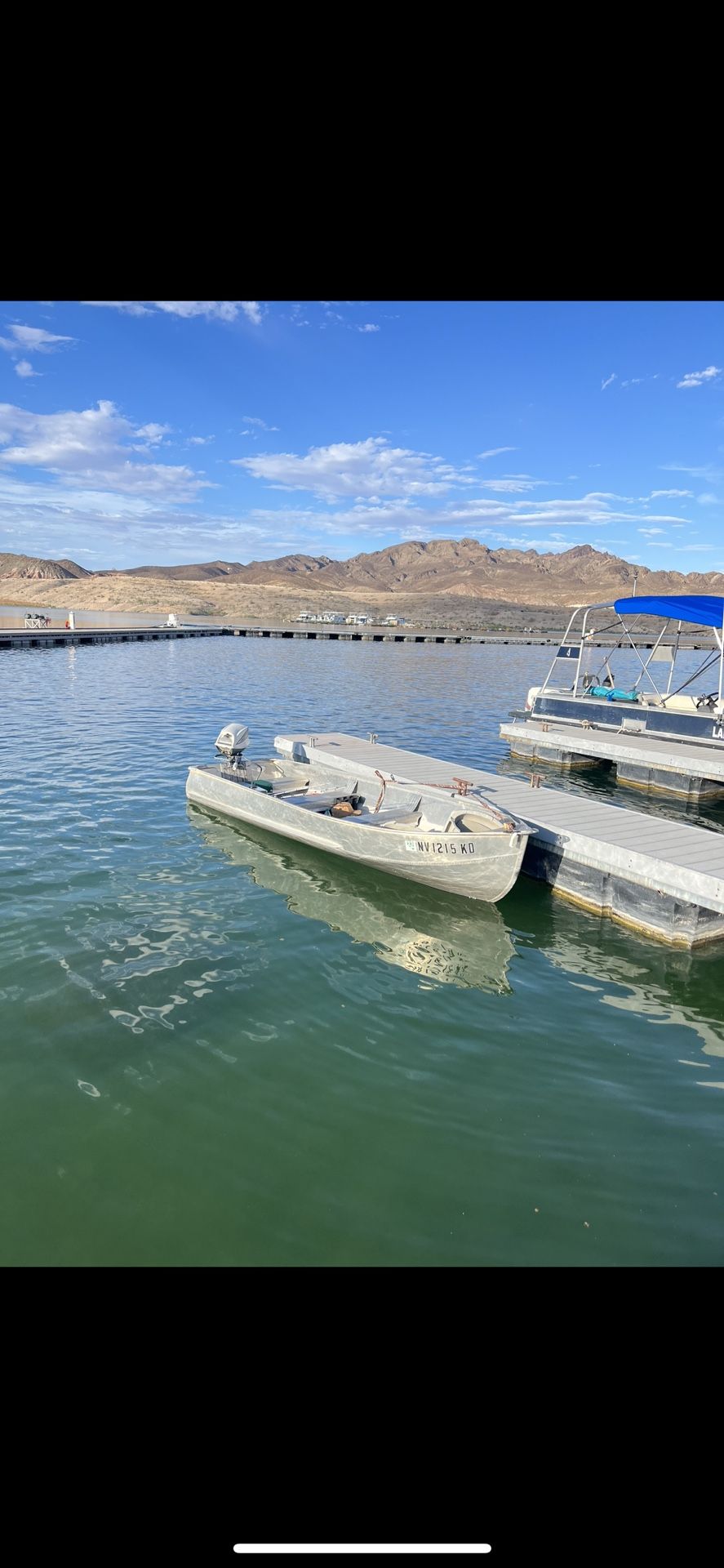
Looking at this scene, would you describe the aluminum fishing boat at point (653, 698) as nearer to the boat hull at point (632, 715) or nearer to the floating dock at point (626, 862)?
the boat hull at point (632, 715)

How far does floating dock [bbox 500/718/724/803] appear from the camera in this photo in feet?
69.8

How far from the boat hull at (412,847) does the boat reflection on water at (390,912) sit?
0.99 ft

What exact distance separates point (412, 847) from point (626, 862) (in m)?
3.71

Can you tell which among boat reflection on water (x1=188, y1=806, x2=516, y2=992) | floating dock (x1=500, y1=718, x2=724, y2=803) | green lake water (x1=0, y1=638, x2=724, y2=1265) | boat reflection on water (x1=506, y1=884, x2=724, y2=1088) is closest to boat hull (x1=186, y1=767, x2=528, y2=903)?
boat reflection on water (x1=188, y1=806, x2=516, y2=992)

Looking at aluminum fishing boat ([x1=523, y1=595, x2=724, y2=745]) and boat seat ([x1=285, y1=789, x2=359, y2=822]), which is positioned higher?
aluminum fishing boat ([x1=523, y1=595, x2=724, y2=745])

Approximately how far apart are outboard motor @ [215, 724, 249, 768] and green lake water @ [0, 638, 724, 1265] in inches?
95.2

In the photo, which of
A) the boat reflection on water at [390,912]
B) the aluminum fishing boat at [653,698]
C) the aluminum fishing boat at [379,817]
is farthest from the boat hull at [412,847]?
the aluminum fishing boat at [653,698]

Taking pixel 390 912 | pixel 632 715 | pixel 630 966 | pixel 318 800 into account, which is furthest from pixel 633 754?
pixel 390 912

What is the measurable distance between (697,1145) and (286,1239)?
4.13 m

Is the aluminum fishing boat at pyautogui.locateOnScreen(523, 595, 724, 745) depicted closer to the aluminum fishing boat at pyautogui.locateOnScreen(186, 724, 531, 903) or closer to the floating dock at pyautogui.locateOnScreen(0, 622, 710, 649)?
the aluminum fishing boat at pyautogui.locateOnScreen(186, 724, 531, 903)
